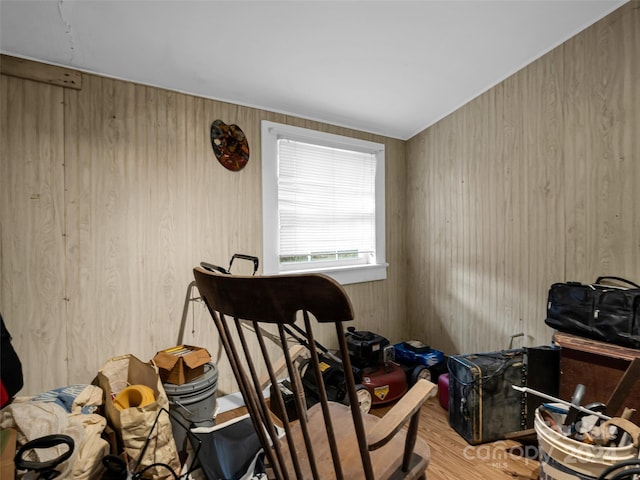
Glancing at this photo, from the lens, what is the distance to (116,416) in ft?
5.13

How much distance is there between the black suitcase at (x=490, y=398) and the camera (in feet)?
6.38

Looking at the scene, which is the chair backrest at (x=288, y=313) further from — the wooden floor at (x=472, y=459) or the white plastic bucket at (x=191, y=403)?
the wooden floor at (x=472, y=459)

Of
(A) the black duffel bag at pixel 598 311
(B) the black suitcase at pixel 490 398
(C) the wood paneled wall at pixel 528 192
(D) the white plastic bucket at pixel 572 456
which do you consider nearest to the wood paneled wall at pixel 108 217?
(B) the black suitcase at pixel 490 398

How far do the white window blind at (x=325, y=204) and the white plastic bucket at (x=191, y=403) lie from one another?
1131 mm

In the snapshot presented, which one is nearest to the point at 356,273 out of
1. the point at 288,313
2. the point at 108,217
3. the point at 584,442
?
the point at 584,442

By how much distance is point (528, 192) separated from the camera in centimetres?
241

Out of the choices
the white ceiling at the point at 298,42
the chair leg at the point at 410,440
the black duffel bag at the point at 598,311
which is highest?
the white ceiling at the point at 298,42

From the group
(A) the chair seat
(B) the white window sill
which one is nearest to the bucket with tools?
(A) the chair seat

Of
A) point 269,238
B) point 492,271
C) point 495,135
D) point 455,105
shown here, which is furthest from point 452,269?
point 269,238

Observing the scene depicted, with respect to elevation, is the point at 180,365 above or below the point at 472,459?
above

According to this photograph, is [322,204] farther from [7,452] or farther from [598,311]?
[7,452]

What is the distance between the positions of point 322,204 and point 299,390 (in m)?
2.17

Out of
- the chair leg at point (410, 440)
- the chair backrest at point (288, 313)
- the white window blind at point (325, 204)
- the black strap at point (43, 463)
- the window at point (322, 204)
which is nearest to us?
the chair backrest at point (288, 313)

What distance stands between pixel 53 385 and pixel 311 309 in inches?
80.0
